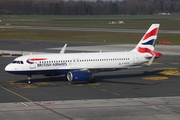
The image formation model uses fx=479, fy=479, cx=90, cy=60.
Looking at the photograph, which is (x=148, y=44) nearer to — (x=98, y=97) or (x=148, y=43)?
(x=148, y=43)

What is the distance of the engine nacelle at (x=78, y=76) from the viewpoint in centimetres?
5241

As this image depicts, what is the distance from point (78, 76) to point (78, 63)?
2.79 meters

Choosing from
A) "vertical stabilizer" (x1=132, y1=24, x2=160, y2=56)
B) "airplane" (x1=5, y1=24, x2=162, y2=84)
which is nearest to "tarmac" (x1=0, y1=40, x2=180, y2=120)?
"airplane" (x1=5, y1=24, x2=162, y2=84)

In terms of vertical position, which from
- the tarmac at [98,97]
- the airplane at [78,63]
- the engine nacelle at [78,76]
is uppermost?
the airplane at [78,63]

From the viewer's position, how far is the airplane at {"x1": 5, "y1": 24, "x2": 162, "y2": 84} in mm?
52719

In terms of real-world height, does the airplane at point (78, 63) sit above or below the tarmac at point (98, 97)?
above

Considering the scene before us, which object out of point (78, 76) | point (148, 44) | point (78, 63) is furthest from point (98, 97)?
point (148, 44)

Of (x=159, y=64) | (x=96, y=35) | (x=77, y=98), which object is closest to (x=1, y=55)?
(x=159, y=64)

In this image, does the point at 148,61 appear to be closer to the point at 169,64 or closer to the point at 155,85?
the point at 155,85

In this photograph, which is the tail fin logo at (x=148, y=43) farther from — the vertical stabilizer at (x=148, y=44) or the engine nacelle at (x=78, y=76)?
the engine nacelle at (x=78, y=76)

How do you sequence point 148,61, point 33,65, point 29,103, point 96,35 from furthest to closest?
point 96,35, point 148,61, point 33,65, point 29,103

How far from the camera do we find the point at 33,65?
173 feet

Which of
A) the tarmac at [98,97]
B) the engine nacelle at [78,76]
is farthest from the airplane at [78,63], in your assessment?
the tarmac at [98,97]

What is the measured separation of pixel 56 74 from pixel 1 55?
106 ft
